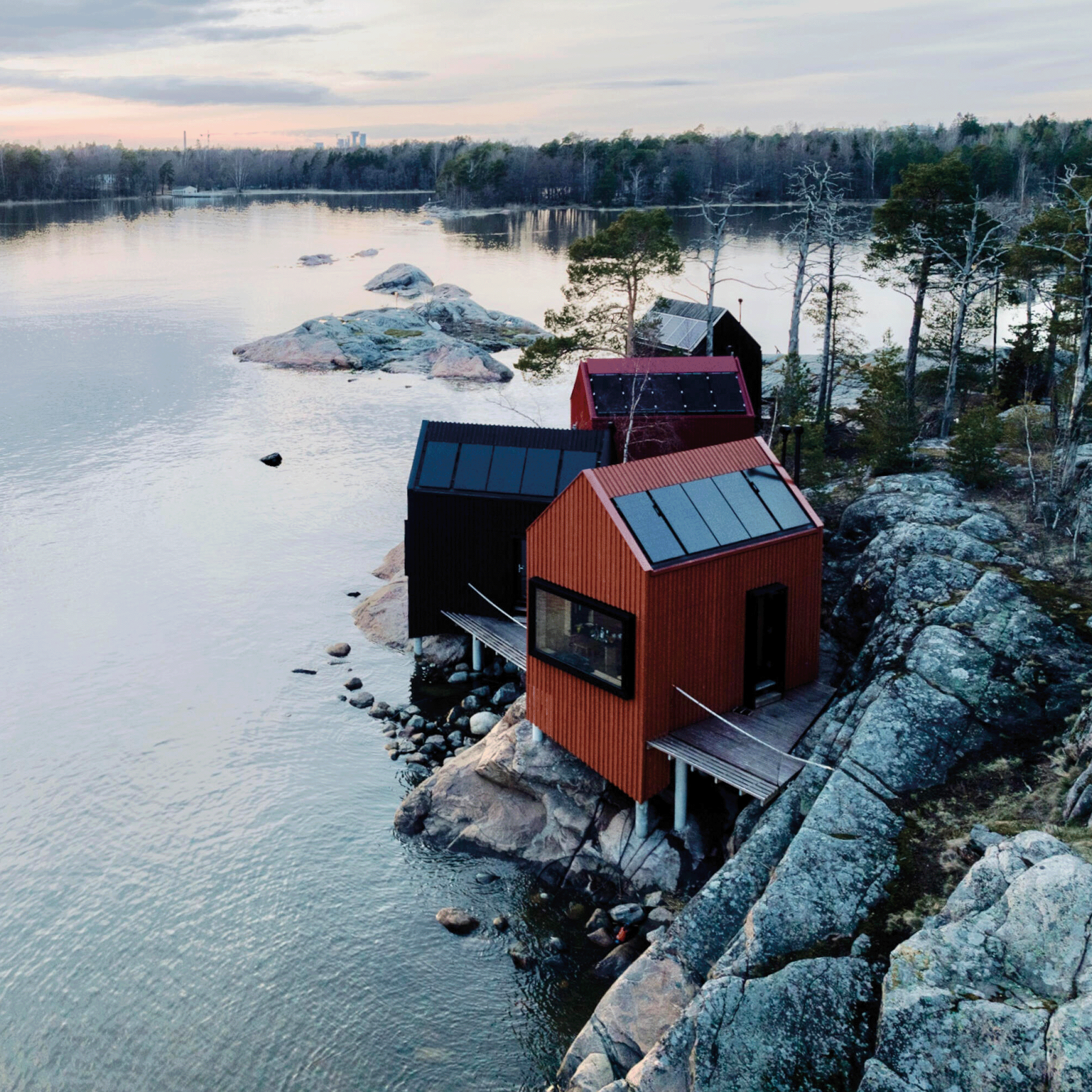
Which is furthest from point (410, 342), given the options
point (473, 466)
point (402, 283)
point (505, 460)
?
point (505, 460)

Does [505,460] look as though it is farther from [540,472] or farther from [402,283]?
[402,283]

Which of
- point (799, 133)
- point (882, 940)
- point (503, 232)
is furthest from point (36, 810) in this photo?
point (799, 133)

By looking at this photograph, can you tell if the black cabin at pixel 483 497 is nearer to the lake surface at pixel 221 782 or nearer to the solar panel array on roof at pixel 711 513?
the lake surface at pixel 221 782

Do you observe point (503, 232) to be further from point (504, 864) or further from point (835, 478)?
point (504, 864)

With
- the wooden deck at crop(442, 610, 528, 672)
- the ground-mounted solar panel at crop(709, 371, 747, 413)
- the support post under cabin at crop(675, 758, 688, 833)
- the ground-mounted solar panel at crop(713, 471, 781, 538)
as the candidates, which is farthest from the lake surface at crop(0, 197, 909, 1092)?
the ground-mounted solar panel at crop(709, 371, 747, 413)

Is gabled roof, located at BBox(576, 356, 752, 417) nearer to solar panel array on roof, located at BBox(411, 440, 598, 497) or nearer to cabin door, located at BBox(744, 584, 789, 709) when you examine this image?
solar panel array on roof, located at BBox(411, 440, 598, 497)

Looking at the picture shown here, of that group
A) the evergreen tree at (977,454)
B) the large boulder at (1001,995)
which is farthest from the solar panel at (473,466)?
the large boulder at (1001,995)
